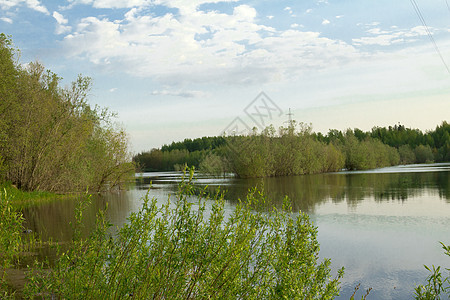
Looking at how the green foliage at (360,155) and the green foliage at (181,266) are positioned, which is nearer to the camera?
the green foliage at (181,266)

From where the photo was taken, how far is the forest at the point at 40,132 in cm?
2239

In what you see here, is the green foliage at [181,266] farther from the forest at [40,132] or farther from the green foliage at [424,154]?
the green foliage at [424,154]

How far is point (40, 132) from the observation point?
939 inches

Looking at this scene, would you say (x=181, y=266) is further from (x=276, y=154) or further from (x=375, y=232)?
(x=276, y=154)

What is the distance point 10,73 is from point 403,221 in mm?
21073

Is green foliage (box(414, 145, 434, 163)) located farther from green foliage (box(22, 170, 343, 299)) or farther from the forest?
green foliage (box(22, 170, 343, 299))

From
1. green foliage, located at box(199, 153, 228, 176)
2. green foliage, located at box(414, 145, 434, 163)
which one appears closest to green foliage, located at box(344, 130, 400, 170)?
green foliage, located at box(199, 153, 228, 176)

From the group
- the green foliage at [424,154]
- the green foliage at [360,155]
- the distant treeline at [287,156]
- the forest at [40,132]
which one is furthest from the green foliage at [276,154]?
Answer: the green foliage at [424,154]

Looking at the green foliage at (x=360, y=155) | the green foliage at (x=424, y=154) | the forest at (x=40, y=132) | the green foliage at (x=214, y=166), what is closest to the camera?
the forest at (x=40, y=132)

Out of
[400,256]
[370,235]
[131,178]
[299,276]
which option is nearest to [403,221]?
[370,235]

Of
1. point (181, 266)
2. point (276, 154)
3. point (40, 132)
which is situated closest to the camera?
point (181, 266)

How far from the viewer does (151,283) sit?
374cm

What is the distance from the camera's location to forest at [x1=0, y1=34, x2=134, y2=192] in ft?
73.5

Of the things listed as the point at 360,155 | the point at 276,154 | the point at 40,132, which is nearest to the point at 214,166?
the point at 276,154
